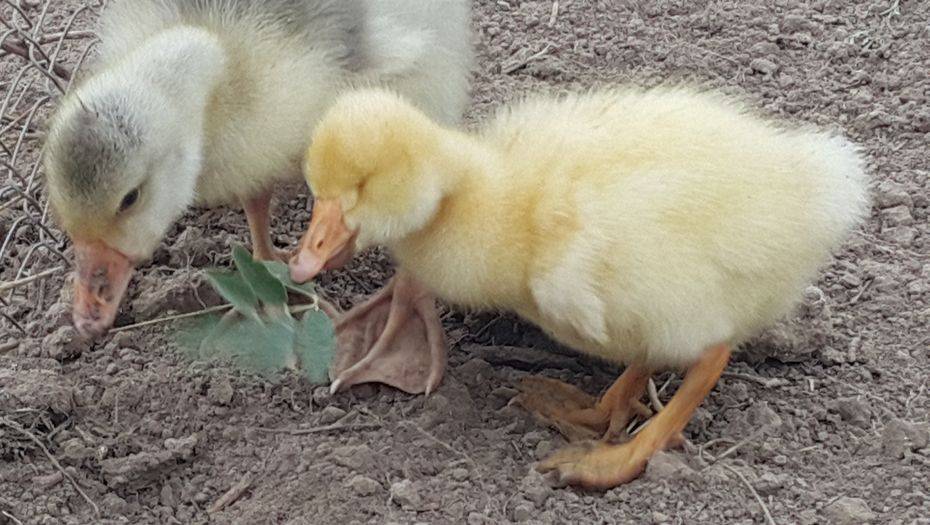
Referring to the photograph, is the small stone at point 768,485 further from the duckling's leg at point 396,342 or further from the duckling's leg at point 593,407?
the duckling's leg at point 396,342

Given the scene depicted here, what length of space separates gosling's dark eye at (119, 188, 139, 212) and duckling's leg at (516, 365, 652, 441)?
2.96 feet

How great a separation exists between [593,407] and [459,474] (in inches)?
14.7

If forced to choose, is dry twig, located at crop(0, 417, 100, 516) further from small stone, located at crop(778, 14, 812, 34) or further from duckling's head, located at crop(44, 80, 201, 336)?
small stone, located at crop(778, 14, 812, 34)

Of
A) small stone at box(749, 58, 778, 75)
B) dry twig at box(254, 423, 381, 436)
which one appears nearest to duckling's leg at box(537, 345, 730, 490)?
dry twig at box(254, 423, 381, 436)

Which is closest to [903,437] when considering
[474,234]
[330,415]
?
[474,234]

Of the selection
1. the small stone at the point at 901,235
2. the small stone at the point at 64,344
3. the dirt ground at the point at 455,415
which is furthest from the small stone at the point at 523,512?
the small stone at the point at 901,235

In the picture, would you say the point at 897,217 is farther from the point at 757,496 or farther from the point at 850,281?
the point at 757,496

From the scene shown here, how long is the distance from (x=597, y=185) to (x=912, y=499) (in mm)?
826

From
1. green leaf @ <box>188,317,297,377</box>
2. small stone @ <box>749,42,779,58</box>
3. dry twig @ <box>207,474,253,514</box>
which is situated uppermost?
small stone @ <box>749,42,779,58</box>

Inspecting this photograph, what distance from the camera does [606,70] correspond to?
3928 millimetres

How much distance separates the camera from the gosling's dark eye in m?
2.69

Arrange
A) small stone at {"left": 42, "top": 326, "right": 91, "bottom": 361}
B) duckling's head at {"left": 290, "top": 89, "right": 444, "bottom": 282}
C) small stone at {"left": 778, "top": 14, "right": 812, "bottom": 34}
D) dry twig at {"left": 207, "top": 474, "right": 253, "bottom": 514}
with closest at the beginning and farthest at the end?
duckling's head at {"left": 290, "top": 89, "right": 444, "bottom": 282} < dry twig at {"left": 207, "top": 474, "right": 253, "bottom": 514} < small stone at {"left": 42, "top": 326, "right": 91, "bottom": 361} < small stone at {"left": 778, "top": 14, "right": 812, "bottom": 34}

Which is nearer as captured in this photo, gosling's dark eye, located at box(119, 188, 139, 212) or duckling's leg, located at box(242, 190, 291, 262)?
gosling's dark eye, located at box(119, 188, 139, 212)

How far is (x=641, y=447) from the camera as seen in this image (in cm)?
263
